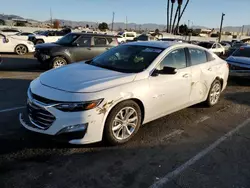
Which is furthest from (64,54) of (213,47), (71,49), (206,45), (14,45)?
(213,47)

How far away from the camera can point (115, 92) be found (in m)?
3.81

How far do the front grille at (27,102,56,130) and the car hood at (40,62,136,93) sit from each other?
1.24 feet

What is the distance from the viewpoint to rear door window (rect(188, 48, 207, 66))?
5.43 m

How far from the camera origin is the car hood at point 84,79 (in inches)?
148

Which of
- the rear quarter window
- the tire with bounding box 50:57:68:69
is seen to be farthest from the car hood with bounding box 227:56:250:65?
the tire with bounding box 50:57:68:69

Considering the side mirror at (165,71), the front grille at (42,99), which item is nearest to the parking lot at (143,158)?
the front grille at (42,99)

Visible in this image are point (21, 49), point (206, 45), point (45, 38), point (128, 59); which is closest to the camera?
point (128, 59)

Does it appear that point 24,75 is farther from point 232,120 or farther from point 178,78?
point 232,120

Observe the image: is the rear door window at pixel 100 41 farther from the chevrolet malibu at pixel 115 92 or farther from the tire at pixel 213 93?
the tire at pixel 213 93

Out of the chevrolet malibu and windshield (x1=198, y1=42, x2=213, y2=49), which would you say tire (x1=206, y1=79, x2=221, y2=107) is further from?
windshield (x1=198, y1=42, x2=213, y2=49)

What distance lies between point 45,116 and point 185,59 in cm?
295

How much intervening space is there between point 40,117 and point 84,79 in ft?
2.77

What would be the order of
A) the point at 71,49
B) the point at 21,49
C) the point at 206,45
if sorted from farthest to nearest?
the point at 206,45 < the point at 21,49 < the point at 71,49

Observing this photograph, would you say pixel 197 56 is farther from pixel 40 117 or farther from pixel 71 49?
pixel 71 49
